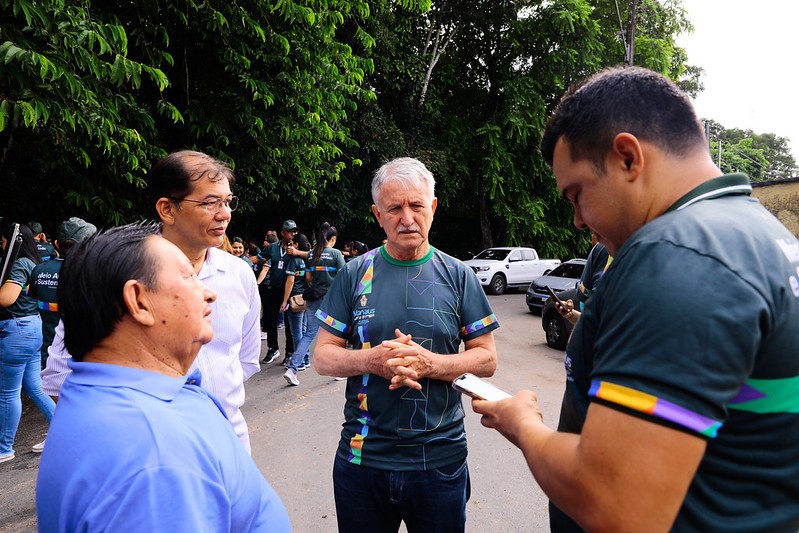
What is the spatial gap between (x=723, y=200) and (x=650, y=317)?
35cm

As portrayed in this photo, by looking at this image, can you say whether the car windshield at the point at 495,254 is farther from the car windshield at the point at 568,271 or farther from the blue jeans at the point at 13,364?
the blue jeans at the point at 13,364

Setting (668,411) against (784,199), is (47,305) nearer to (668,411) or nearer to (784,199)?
(668,411)

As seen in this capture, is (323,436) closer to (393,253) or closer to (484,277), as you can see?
(393,253)

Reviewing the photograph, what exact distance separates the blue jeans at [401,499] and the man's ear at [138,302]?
1.18 meters

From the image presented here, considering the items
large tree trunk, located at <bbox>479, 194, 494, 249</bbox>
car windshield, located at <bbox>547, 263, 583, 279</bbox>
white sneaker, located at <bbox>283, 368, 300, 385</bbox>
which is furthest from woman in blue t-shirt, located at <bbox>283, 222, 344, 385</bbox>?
large tree trunk, located at <bbox>479, 194, 494, 249</bbox>

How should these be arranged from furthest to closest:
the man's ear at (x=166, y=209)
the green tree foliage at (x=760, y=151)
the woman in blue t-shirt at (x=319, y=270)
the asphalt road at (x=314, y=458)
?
the green tree foliage at (x=760, y=151), the woman in blue t-shirt at (x=319, y=270), the asphalt road at (x=314, y=458), the man's ear at (x=166, y=209)

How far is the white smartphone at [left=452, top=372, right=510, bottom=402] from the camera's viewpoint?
1.44 meters

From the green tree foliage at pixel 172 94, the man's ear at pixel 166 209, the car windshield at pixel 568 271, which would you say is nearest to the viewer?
the man's ear at pixel 166 209

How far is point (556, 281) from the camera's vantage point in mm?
12273

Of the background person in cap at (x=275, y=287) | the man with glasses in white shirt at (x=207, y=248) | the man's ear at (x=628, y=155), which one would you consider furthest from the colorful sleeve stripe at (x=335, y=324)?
the background person in cap at (x=275, y=287)

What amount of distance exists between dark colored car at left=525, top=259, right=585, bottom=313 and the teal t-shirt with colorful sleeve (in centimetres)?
1023

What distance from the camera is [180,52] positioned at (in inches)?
295

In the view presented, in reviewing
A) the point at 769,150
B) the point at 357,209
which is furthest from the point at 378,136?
the point at 769,150

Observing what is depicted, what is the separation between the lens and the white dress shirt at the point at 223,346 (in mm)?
2197
